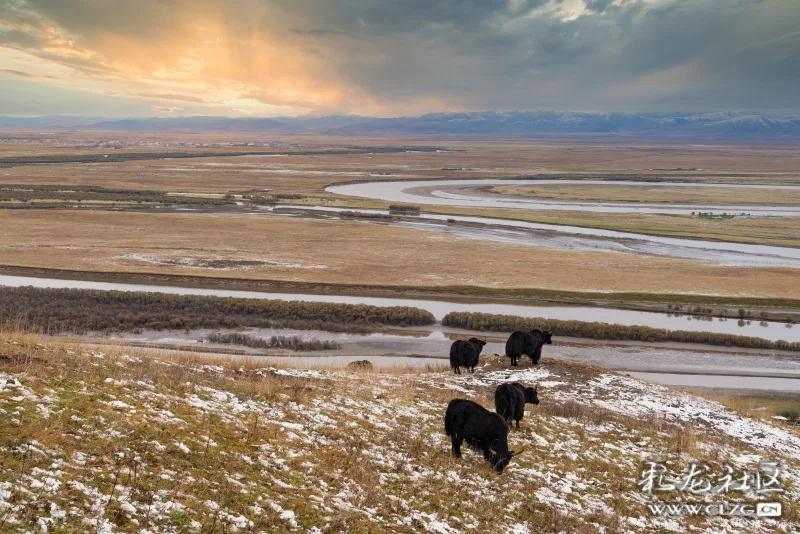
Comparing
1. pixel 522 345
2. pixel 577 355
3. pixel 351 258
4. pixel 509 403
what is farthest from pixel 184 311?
pixel 509 403

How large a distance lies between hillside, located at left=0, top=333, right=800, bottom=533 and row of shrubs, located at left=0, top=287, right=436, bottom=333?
70.9 ft

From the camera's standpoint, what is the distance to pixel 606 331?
36.0 meters

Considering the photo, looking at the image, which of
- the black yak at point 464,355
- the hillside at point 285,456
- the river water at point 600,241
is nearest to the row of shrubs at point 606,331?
the black yak at point 464,355

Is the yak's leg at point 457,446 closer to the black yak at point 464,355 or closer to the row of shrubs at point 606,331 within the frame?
the black yak at point 464,355

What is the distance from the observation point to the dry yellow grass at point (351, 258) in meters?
47.2

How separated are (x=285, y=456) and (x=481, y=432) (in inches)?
158

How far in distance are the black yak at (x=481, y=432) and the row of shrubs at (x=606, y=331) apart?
25.3 metres

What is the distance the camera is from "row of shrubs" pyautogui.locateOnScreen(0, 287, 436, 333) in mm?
34594

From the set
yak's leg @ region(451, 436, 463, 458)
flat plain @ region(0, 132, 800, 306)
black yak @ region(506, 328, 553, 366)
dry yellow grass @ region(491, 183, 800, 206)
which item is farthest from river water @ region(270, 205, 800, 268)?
yak's leg @ region(451, 436, 463, 458)

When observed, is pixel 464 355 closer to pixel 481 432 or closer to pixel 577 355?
pixel 481 432

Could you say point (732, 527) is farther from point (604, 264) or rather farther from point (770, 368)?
point (604, 264)

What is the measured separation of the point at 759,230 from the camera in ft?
245

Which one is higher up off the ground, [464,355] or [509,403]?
[509,403]

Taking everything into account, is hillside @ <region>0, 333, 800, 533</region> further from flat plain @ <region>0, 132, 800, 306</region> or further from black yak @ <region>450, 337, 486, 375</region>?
flat plain @ <region>0, 132, 800, 306</region>
